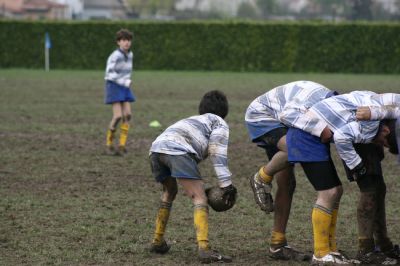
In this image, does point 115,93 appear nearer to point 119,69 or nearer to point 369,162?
point 119,69

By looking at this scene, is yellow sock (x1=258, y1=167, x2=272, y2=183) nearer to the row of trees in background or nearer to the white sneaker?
the white sneaker

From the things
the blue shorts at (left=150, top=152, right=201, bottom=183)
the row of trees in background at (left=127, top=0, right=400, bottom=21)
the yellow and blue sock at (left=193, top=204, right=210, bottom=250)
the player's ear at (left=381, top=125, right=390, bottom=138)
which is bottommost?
the yellow and blue sock at (left=193, top=204, right=210, bottom=250)

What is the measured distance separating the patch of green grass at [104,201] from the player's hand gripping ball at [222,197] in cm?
48

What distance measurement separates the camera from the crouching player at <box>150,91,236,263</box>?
6961 millimetres

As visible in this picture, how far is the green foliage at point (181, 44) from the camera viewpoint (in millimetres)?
41188

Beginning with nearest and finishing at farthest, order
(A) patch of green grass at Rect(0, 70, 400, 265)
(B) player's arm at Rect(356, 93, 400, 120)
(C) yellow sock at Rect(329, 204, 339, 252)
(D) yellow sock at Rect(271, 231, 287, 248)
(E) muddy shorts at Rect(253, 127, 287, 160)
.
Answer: (B) player's arm at Rect(356, 93, 400, 120) < (C) yellow sock at Rect(329, 204, 339, 252) < (E) muddy shorts at Rect(253, 127, 287, 160) < (D) yellow sock at Rect(271, 231, 287, 248) < (A) patch of green grass at Rect(0, 70, 400, 265)

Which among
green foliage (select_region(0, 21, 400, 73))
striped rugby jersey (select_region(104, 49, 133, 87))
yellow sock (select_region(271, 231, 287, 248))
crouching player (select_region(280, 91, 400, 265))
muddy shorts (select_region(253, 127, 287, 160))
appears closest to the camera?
crouching player (select_region(280, 91, 400, 265))

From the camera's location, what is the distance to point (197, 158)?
282 inches

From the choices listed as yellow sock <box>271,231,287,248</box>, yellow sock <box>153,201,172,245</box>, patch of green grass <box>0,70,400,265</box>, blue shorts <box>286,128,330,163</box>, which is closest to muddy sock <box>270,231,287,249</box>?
yellow sock <box>271,231,287,248</box>

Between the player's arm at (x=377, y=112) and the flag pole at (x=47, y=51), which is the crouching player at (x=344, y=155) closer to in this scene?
the player's arm at (x=377, y=112)

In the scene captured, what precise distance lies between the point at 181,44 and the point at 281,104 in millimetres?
34868

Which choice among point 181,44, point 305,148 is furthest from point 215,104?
point 181,44

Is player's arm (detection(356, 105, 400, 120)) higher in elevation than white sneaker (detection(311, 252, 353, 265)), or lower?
A: higher

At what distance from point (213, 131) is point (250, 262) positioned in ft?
3.67
